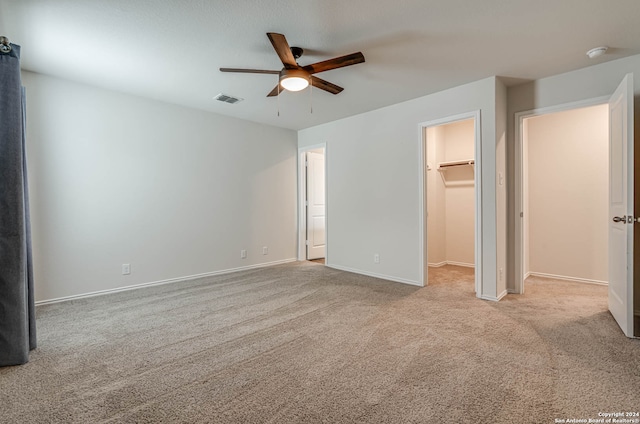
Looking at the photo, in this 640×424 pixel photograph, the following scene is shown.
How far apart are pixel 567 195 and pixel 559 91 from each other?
1.66m

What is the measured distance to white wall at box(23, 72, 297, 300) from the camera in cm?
341

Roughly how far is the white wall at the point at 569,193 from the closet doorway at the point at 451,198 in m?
0.88

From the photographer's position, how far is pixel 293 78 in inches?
101

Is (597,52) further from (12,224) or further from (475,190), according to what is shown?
(12,224)

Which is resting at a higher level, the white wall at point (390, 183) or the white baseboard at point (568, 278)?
the white wall at point (390, 183)

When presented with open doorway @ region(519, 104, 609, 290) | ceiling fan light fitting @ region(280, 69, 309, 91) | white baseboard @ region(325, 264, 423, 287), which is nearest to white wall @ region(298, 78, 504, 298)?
white baseboard @ region(325, 264, 423, 287)

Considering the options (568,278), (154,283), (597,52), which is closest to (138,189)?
(154,283)

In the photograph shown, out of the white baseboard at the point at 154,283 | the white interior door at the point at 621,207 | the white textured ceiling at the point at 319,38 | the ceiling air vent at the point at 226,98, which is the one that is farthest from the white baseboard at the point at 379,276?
the ceiling air vent at the point at 226,98

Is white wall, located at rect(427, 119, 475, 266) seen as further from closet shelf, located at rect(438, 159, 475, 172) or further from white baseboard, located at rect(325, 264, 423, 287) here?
white baseboard, located at rect(325, 264, 423, 287)

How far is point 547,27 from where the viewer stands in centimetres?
240

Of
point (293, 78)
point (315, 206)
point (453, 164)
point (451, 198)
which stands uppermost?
point (293, 78)

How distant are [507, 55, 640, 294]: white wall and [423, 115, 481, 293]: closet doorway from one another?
4.50 feet

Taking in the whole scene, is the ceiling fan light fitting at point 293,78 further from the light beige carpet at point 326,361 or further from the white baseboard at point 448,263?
the white baseboard at point 448,263

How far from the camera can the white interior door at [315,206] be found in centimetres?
595
